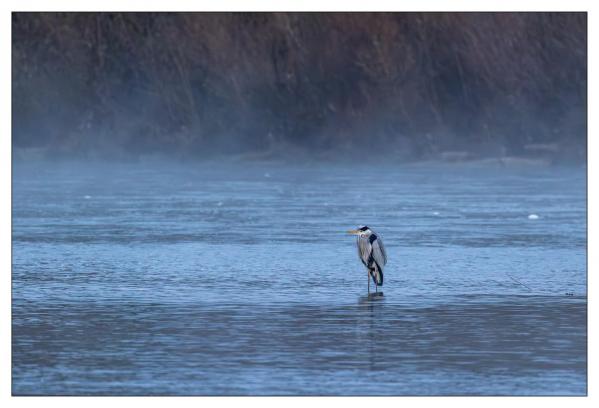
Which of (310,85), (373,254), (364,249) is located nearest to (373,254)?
(373,254)

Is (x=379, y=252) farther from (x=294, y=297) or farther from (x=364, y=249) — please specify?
(x=294, y=297)

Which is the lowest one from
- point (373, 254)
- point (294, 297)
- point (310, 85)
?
point (294, 297)

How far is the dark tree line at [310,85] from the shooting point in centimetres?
4991

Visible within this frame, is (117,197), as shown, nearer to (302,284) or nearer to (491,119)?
(302,284)

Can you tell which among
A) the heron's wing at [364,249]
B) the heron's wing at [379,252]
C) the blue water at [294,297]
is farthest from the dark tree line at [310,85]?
the heron's wing at [379,252]

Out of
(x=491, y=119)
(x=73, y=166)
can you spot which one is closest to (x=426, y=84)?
(x=491, y=119)

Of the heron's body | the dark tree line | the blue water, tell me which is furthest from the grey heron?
the dark tree line

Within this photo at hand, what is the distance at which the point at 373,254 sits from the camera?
15.2 m

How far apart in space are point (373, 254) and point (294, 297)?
1091 millimetres

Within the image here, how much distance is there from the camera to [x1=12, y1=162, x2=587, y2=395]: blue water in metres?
10.6

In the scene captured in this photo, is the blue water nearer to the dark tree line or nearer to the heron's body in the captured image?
the heron's body

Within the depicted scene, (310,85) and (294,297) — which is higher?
(310,85)

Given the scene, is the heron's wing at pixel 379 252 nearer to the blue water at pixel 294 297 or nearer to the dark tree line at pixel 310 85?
the blue water at pixel 294 297
